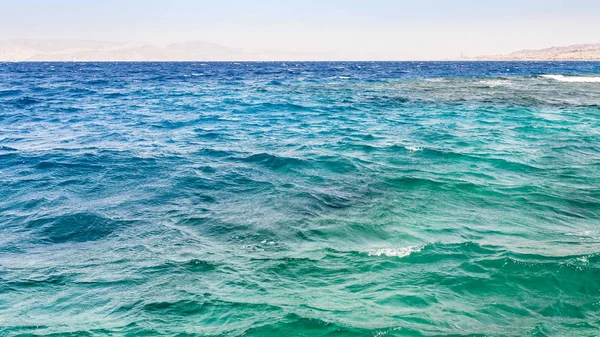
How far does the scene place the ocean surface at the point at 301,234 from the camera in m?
6.69

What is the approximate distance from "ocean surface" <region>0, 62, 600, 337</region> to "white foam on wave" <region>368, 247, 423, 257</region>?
49 millimetres

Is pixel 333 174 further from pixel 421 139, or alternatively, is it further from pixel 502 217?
pixel 421 139

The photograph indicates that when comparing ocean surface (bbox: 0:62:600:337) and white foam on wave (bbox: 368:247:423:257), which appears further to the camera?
white foam on wave (bbox: 368:247:423:257)

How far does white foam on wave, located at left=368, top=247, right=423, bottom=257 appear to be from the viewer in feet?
28.9

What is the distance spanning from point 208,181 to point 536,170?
10.8 metres

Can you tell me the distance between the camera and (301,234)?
994 cm

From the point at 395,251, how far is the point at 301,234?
6.87 feet

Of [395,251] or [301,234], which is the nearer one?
[395,251]

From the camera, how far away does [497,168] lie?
612 inches

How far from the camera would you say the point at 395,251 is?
353 inches

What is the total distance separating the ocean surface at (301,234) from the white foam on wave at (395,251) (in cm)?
5

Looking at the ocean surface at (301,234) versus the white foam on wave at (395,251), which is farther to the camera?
the white foam on wave at (395,251)

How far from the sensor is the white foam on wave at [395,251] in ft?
28.9

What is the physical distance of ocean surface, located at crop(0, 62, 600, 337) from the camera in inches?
263
